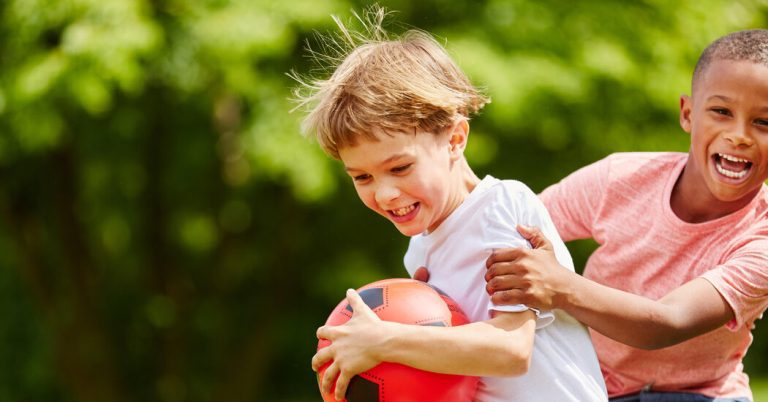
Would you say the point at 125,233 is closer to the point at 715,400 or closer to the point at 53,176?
the point at 53,176

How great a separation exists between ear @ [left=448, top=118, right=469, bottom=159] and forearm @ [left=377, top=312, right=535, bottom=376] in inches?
24.7

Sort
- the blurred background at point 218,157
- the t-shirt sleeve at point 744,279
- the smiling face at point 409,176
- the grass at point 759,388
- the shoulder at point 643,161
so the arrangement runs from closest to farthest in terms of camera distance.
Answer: the smiling face at point 409,176 < the t-shirt sleeve at point 744,279 < the shoulder at point 643,161 < the blurred background at point 218,157 < the grass at point 759,388

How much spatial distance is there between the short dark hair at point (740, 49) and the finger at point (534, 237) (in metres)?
0.94

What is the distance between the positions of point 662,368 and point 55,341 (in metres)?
8.02

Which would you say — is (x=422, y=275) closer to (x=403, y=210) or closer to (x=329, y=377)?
(x=403, y=210)

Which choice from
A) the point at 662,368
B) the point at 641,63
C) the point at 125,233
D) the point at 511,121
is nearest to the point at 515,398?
the point at 662,368

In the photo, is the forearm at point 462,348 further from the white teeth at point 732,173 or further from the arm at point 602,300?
the white teeth at point 732,173

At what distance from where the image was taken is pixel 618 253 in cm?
364

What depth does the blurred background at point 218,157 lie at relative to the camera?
A: 6980 mm

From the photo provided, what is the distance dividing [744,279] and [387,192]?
120 cm

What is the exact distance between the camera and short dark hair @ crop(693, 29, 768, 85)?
330cm

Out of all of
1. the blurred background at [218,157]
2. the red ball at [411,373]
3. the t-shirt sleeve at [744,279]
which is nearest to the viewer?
the red ball at [411,373]

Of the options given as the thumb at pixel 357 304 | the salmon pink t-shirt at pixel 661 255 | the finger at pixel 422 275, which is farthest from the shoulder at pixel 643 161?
the thumb at pixel 357 304

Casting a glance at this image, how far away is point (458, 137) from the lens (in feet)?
10.8
